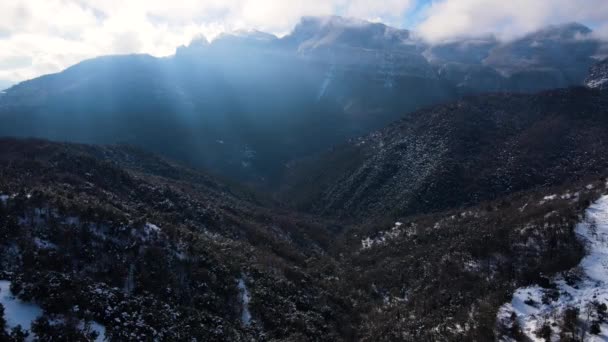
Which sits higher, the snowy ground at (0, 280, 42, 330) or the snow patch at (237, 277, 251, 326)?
the snowy ground at (0, 280, 42, 330)

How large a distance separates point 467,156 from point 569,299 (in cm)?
9623

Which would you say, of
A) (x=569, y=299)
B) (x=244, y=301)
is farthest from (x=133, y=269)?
(x=569, y=299)

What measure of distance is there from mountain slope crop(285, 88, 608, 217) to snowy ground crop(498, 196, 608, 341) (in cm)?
6933

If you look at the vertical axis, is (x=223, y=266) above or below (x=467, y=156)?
above

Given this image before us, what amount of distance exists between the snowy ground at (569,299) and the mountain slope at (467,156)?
69.3m

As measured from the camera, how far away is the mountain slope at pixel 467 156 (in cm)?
11744

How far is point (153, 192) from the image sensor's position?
261 feet

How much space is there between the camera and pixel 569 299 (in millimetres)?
41156

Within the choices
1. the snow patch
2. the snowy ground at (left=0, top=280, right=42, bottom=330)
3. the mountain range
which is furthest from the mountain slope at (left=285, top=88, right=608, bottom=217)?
the snowy ground at (left=0, top=280, right=42, bottom=330)

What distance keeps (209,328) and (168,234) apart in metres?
17.5

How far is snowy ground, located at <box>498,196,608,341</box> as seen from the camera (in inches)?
1478

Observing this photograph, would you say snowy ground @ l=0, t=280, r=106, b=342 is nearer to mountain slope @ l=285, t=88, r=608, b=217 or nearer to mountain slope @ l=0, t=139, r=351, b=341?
mountain slope @ l=0, t=139, r=351, b=341

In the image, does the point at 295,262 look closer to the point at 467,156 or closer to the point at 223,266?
the point at 223,266

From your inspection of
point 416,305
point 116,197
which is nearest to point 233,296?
point 416,305
